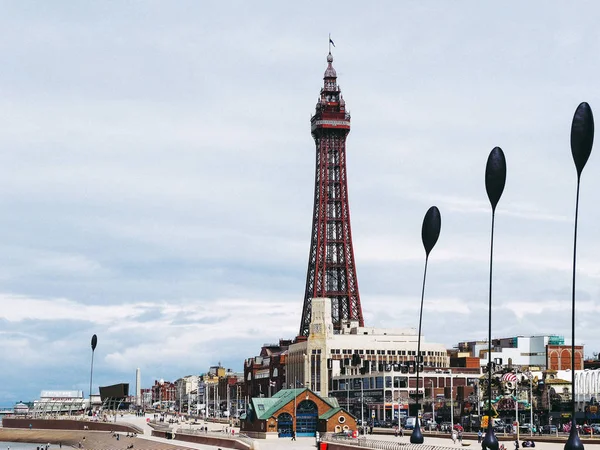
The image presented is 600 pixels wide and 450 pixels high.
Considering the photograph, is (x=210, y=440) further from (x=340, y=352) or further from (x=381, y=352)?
(x=381, y=352)

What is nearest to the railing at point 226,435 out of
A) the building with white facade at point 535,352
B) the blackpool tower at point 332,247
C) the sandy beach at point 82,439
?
the sandy beach at point 82,439

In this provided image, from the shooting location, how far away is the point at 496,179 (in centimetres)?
5712

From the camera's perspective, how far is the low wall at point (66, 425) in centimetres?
14251

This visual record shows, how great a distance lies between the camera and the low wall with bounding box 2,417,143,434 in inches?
5611

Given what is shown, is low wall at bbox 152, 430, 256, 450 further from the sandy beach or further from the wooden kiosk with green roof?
the wooden kiosk with green roof

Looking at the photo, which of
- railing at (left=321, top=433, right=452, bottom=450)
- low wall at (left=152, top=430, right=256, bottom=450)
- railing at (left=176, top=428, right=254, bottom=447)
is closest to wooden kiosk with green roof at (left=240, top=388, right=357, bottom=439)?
railing at (left=176, top=428, right=254, bottom=447)

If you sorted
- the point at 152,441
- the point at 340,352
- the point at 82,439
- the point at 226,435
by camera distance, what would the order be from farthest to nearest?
the point at 340,352 → the point at 82,439 → the point at 152,441 → the point at 226,435

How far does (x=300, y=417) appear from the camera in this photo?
106562 millimetres

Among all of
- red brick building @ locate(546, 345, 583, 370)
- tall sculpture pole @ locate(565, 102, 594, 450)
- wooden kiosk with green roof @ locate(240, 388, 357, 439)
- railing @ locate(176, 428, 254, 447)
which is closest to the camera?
tall sculpture pole @ locate(565, 102, 594, 450)

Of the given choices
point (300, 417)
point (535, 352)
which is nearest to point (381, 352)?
point (535, 352)

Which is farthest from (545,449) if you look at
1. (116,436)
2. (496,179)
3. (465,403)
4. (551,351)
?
(551,351)

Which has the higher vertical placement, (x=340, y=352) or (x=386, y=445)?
(x=340, y=352)

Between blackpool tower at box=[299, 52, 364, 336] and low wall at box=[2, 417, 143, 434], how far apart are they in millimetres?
41983

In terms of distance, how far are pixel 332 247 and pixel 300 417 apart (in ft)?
264
